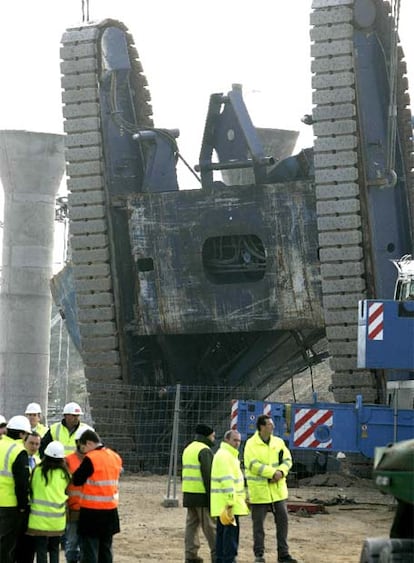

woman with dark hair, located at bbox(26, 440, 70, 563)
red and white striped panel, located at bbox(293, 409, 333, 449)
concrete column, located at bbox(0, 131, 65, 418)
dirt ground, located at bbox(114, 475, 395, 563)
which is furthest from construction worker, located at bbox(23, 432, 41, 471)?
concrete column, located at bbox(0, 131, 65, 418)

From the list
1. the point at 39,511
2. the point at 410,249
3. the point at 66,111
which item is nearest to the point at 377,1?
the point at 410,249

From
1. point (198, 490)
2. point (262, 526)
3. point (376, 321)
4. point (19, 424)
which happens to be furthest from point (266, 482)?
point (376, 321)

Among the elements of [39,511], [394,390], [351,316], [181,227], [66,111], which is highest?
[66,111]

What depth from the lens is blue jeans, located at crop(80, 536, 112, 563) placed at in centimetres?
1205

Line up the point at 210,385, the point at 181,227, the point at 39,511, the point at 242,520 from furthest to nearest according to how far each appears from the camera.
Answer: the point at 210,385
the point at 181,227
the point at 242,520
the point at 39,511

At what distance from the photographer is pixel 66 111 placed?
23.2 meters

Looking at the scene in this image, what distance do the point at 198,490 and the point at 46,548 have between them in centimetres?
170

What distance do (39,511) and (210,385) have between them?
12677 millimetres

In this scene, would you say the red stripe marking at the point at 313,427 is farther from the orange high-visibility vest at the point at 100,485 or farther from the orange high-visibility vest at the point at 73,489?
the orange high-visibility vest at the point at 100,485

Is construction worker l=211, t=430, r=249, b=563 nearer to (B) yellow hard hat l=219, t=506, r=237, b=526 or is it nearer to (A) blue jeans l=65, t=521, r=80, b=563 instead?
(B) yellow hard hat l=219, t=506, r=237, b=526

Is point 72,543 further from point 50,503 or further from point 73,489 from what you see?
point 50,503

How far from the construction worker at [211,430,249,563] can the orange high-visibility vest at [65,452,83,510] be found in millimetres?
1118

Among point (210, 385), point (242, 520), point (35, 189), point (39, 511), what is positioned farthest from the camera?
point (35, 189)

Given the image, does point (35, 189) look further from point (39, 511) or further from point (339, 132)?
point (39, 511)
